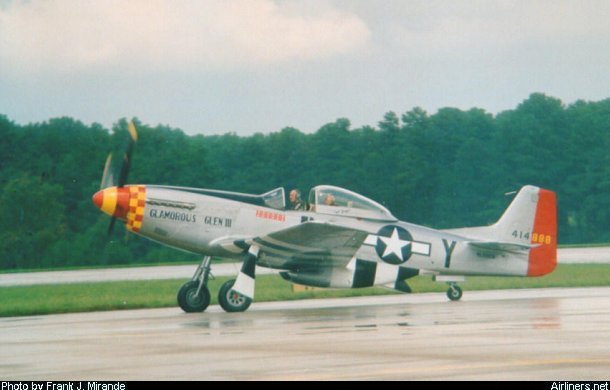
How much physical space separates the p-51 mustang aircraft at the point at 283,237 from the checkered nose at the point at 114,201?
2cm

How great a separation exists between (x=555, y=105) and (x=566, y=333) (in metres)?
55.0

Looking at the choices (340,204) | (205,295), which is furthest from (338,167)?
(205,295)

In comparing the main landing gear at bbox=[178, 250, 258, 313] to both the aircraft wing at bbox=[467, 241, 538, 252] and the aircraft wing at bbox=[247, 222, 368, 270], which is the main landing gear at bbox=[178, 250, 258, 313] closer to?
the aircraft wing at bbox=[247, 222, 368, 270]

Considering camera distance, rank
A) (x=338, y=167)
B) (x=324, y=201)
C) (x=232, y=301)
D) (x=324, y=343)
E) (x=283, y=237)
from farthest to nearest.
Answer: (x=338, y=167) < (x=324, y=201) < (x=232, y=301) < (x=283, y=237) < (x=324, y=343)

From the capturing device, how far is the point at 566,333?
11.1m

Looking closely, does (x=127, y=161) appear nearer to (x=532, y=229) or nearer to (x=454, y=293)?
(x=454, y=293)

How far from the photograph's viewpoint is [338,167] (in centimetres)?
5550

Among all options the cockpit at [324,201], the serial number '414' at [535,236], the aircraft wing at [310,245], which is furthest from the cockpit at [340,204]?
the serial number '414' at [535,236]

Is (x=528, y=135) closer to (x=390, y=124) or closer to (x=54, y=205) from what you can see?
(x=390, y=124)

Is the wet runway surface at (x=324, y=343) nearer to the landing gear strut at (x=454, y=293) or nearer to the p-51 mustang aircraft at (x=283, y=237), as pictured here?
the p-51 mustang aircraft at (x=283, y=237)

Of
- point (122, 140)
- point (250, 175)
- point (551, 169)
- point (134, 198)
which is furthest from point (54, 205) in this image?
point (134, 198)

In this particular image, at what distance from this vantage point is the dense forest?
46500mm

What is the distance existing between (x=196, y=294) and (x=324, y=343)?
6.23 meters

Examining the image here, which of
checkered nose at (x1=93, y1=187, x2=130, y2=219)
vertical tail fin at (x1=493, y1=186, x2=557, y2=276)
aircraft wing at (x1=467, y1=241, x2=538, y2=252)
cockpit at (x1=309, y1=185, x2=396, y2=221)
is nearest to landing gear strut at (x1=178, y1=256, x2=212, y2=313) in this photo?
checkered nose at (x1=93, y1=187, x2=130, y2=219)
